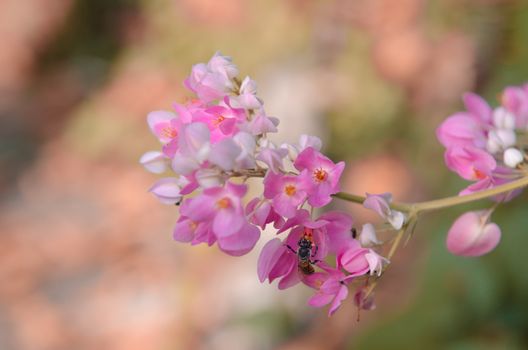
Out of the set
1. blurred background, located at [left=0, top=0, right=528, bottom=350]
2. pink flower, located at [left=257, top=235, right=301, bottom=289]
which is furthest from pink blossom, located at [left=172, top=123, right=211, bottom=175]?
blurred background, located at [left=0, top=0, right=528, bottom=350]

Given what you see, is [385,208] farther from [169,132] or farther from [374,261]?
[169,132]

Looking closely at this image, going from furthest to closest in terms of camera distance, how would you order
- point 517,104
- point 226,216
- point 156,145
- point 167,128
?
point 156,145
point 517,104
point 167,128
point 226,216

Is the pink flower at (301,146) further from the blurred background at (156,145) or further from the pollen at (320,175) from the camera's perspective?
the blurred background at (156,145)

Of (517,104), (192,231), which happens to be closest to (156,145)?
(517,104)

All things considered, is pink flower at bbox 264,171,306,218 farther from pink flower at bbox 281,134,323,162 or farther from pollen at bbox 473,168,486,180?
pollen at bbox 473,168,486,180

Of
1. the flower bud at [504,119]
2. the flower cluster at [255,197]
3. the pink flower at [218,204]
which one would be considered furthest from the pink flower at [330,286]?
the flower bud at [504,119]

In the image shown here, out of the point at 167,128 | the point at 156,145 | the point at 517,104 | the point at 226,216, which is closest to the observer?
the point at 226,216
